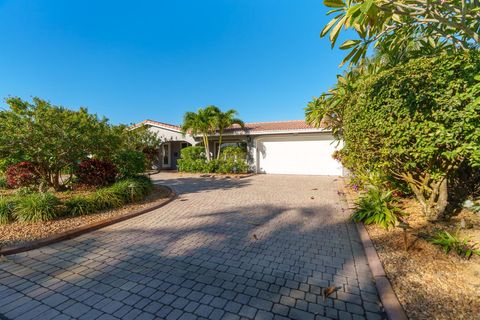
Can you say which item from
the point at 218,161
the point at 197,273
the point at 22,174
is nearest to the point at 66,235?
the point at 197,273

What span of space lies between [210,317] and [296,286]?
1.19 metres

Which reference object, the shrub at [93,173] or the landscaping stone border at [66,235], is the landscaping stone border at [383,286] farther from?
the shrub at [93,173]

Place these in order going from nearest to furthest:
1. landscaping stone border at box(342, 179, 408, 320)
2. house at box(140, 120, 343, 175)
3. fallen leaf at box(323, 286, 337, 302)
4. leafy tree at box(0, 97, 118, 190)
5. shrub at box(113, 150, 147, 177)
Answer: landscaping stone border at box(342, 179, 408, 320), fallen leaf at box(323, 286, 337, 302), leafy tree at box(0, 97, 118, 190), shrub at box(113, 150, 147, 177), house at box(140, 120, 343, 175)

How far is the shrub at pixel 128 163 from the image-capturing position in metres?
8.14

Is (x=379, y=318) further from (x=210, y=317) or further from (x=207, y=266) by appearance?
(x=207, y=266)

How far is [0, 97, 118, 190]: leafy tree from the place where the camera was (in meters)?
5.72

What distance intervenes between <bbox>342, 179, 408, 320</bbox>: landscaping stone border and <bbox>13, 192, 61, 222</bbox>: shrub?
662 cm

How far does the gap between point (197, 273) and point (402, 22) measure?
5.90 m

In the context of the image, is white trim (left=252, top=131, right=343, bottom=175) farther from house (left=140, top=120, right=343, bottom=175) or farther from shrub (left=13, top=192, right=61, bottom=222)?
shrub (left=13, top=192, right=61, bottom=222)

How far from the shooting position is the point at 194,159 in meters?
15.4

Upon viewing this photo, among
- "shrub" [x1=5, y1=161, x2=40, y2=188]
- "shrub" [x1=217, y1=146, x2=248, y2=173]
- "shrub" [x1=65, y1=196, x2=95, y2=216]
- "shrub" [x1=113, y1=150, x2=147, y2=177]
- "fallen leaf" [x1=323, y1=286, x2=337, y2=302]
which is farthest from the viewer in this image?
"shrub" [x1=217, y1=146, x2=248, y2=173]

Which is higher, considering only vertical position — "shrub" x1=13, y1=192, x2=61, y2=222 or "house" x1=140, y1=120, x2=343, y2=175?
"house" x1=140, y1=120, x2=343, y2=175

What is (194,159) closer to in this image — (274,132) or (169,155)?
(169,155)

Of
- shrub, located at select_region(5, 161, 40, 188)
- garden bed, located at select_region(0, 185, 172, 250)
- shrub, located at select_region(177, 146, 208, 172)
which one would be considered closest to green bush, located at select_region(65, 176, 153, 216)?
garden bed, located at select_region(0, 185, 172, 250)
